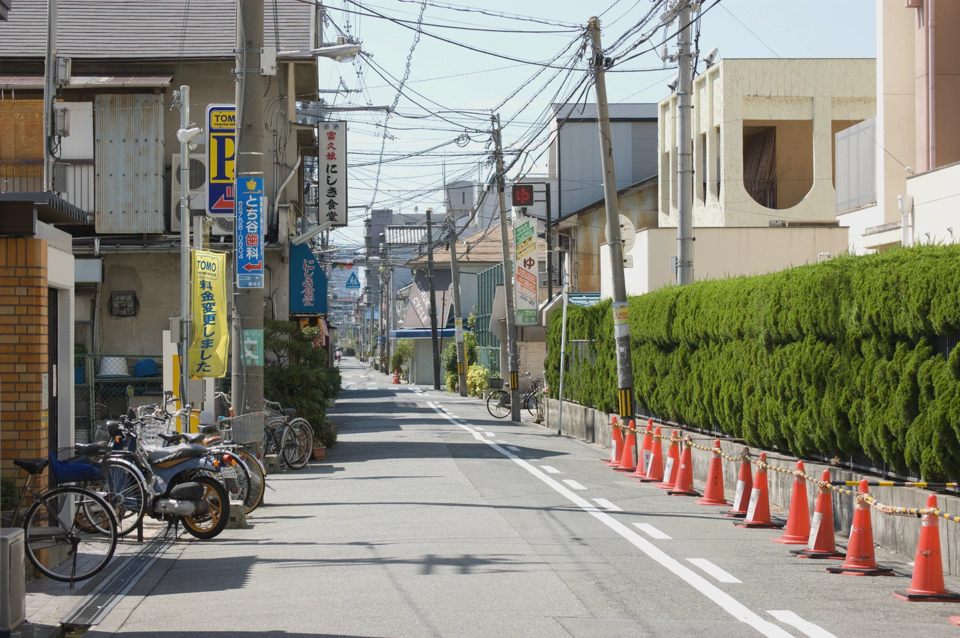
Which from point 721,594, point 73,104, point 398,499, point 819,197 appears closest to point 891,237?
point 819,197

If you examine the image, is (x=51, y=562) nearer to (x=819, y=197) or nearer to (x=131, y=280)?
(x=131, y=280)

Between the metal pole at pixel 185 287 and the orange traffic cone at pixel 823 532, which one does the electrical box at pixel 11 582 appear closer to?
the orange traffic cone at pixel 823 532

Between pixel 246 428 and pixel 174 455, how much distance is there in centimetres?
295

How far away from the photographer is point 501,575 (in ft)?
27.2

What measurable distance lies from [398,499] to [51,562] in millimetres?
5366

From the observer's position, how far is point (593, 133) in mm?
54344

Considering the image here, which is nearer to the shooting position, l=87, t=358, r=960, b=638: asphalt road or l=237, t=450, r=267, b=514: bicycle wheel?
l=87, t=358, r=960, b=638: asphalt road

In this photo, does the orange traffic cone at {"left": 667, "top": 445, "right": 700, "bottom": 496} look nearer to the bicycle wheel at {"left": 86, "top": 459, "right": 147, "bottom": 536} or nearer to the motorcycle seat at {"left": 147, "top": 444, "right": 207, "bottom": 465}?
the motorcycle seat at {"left": 147, "top": 444, "right": 207, "bottom": 465}

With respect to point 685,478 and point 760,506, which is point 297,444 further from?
point 760,506

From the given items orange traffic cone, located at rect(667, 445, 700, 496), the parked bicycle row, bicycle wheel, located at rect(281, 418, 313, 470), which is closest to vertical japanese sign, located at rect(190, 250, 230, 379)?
the parked bicycle row

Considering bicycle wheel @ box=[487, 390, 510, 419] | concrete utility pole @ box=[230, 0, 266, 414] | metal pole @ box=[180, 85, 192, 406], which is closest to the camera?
concrete utility pole @ box=[230, 0, 266, 414]

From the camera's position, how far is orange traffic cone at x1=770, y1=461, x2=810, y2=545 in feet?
33.4

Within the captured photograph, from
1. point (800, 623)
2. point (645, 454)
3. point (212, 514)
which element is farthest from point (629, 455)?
point (800, 623)

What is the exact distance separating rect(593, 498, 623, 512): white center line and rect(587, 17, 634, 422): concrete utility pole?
6350 millimetres
